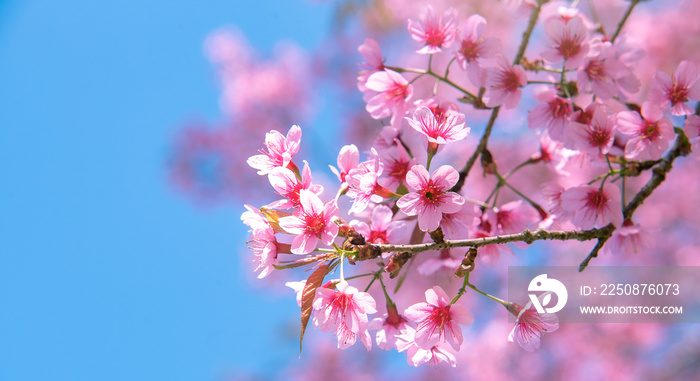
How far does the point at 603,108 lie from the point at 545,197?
30cm

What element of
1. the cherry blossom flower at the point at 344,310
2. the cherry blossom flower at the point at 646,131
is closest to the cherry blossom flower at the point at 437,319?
the cherry blossom flower at the point at 344,310

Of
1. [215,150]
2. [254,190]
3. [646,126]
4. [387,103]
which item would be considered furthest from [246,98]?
[646,126]

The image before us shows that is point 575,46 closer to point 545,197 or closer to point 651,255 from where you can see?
point 545,197

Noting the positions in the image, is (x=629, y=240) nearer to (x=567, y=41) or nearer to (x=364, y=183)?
(x=567, y=41)

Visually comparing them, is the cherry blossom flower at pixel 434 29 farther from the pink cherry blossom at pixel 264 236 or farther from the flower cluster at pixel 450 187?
the pink cherry blossom at pixel 264 236

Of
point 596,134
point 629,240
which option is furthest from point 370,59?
point 629,240

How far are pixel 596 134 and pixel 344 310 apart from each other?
77 cm

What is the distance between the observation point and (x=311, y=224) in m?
0.95

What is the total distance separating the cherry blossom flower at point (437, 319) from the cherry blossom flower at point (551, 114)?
0.60m

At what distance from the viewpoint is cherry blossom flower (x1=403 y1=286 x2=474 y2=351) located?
3.26 feet

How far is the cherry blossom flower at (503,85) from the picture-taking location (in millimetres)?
1262

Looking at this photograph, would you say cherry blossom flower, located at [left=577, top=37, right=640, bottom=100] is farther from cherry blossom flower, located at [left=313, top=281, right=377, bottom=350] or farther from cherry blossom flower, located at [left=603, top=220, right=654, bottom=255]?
cherry blossom flower, located at [left=313, top=281, right=377, bottom=350]

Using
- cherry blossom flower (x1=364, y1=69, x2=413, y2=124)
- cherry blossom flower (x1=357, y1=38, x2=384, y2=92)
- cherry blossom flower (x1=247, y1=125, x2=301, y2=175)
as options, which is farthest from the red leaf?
cherry blossom flower (x1=357, y1=38, x2=384, y2=92)

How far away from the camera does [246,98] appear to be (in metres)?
5.77
